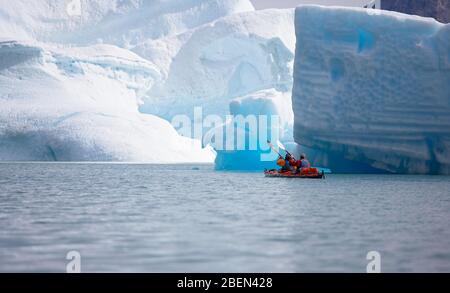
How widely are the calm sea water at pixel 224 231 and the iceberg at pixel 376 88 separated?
8575 millimetres

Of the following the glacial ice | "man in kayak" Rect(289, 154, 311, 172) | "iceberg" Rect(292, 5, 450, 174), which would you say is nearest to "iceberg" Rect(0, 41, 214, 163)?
the glacial ice

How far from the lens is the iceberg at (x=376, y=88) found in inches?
1045

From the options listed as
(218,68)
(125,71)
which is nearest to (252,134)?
(125,71)

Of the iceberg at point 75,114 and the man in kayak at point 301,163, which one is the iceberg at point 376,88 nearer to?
the man in kayak at point 301,163

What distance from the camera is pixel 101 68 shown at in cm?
5819

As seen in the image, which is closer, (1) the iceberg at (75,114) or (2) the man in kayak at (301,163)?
(2) the man in kayak at (301,163)

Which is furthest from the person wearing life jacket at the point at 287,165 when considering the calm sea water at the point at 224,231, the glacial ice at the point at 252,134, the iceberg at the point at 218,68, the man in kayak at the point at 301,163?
the iceberg at the point at 218,68

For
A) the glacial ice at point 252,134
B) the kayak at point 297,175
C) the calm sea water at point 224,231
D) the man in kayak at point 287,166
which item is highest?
the glacial ice at point 252,134

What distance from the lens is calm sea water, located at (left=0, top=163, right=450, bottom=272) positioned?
317 inches

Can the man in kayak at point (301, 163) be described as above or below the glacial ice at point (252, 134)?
below

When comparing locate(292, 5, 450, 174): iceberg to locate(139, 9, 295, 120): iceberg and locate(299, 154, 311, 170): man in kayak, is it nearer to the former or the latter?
locate(299, 154, 311, 170): man in kayak

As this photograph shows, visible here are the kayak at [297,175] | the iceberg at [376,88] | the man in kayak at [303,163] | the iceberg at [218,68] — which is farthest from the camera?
the iceberg at [218,68]
